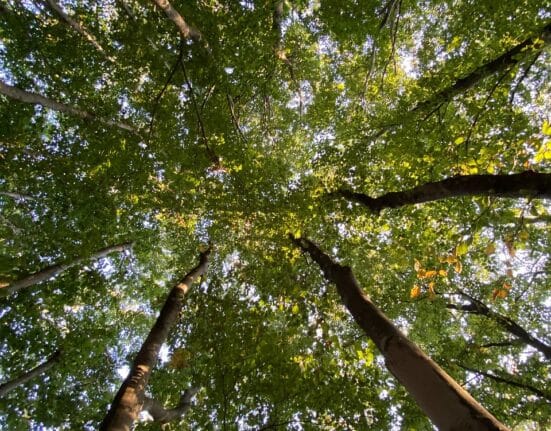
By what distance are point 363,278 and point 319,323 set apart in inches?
174

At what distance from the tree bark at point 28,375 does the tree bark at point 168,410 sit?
11.2ft

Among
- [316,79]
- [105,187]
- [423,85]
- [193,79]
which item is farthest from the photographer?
[316,79]

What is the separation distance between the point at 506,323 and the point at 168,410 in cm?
1029

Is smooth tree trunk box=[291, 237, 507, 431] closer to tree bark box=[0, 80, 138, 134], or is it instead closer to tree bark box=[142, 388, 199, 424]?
tree bark box=[142, 388, 199, 424]

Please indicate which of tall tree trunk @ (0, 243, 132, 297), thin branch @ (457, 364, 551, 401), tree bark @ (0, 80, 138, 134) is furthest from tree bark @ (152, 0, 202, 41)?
thin branch @ (457, 364, 551, 401)

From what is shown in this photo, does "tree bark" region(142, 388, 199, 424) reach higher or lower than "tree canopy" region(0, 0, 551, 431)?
lower

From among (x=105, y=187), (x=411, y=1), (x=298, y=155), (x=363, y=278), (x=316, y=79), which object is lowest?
(x=105, y=187)

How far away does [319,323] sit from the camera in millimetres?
5777

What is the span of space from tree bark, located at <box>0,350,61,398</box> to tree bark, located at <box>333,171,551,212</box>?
1024 centimetres

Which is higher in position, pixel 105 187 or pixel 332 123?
pixel 332 123

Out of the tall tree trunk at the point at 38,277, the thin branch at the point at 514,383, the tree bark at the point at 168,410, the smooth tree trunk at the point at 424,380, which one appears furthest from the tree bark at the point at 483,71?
the tall tree trunk at the point at 38,277

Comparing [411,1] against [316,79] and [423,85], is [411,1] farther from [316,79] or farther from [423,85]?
[316,79]

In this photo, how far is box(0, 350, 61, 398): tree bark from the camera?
8375 millimetres

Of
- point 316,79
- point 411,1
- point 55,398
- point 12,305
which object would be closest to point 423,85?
point 411,1
